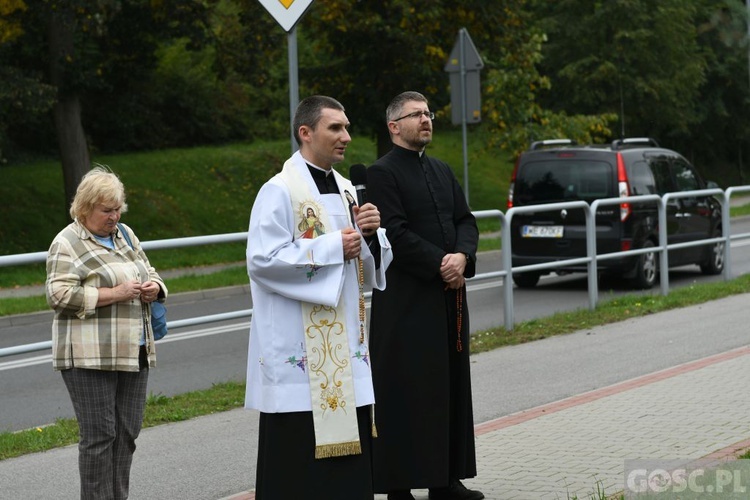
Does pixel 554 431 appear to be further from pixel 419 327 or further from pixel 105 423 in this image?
pixel 105 423

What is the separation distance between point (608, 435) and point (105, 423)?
10.4 feet

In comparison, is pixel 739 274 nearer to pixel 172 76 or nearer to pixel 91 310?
pixel 91 310

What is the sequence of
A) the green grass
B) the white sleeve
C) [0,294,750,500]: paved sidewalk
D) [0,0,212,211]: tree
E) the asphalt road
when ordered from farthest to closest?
the green grass, [0,0,212,211]: tree, the asphalt road, [0,294,750,500]: paved sidewalk, the white sleeve

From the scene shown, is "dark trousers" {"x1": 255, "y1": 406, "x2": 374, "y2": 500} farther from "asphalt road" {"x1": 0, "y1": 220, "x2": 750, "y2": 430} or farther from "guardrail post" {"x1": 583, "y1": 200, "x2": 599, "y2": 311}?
"guardrail post" {"x1": 583, "y1": 200, "x2": 599, "y2": 311}

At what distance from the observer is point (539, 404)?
29.3 ft

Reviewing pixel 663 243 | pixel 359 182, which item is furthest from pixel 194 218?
pixel 359 182

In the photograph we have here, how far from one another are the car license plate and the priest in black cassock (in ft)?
30.6

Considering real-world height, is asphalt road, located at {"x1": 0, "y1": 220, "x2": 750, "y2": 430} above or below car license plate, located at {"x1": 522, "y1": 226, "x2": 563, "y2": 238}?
below

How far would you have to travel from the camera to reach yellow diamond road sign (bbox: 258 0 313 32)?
838 centimetres

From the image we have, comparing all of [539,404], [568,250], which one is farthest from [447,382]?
[568,250]

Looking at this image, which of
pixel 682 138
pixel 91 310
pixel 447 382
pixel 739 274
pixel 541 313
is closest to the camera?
pixel 91 310

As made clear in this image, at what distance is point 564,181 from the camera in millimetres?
17062

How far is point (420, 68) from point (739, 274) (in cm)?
1118

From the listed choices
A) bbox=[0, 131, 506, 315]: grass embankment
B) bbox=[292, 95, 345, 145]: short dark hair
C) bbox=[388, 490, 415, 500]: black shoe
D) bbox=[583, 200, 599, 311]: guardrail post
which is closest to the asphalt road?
bbox=[583, 200, 599, 311]: guardrail post
